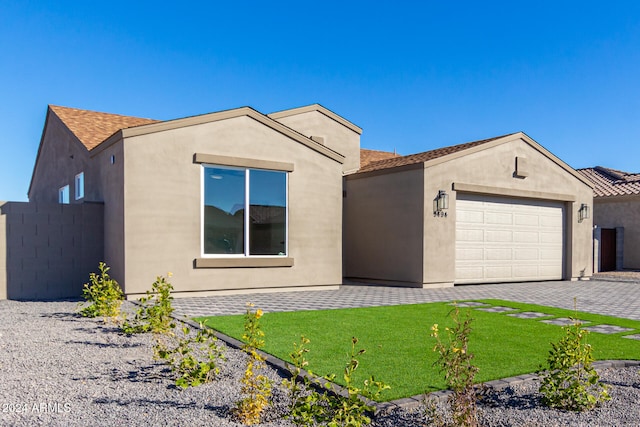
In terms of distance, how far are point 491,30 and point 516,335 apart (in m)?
12.8

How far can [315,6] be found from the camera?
15938mm

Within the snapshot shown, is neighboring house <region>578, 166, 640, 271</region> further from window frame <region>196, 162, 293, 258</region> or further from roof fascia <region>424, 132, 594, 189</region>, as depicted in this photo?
window frame <region>196, 162, 293, 258</region>

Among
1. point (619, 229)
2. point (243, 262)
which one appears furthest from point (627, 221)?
point (243, 262)

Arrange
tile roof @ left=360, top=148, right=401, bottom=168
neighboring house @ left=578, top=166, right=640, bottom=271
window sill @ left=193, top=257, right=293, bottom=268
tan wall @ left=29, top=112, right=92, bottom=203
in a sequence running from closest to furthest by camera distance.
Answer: window sill @ left=193, top=257, right=293, bottom=268 < tan wall @ left=29, top=112, right=92, bottom=203 < tile roof @ left=360, top=148, right=401, bottom=168 < neighboring house @ left=578, top=166, right=640, bottom=271

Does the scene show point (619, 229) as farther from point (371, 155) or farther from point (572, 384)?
point (572, 384)

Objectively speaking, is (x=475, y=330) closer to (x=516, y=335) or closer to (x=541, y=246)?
(x=516, y=335)

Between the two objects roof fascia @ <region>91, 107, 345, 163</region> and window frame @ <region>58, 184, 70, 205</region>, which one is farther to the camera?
window frame @ <region>58, 184, 70, 205</region>

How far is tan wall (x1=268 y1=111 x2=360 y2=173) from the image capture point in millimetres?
16719

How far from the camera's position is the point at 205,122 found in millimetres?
10875

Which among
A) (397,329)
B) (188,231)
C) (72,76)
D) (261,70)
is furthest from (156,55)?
(397,329)

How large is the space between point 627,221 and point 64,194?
23.3m

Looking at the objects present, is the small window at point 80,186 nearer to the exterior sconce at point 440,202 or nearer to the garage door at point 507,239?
the exterior sconce at point 440,202

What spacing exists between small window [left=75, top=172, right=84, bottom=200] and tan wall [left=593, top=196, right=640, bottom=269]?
22329 millimetres

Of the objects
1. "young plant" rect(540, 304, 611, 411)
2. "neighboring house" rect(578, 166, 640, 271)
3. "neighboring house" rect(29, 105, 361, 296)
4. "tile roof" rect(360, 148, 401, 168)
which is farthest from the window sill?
"neighboring house" rect(578, 166, 640, 271)
